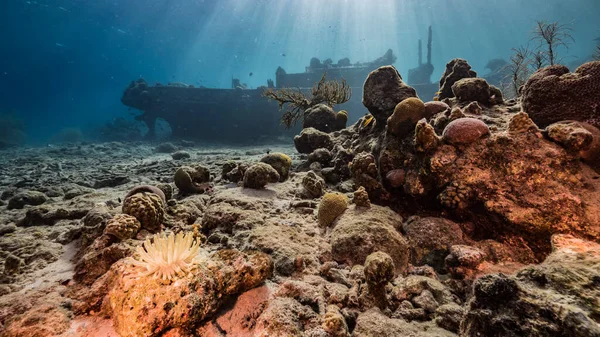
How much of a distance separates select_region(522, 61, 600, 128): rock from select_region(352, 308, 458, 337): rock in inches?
151

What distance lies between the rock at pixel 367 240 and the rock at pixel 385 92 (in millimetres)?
3246

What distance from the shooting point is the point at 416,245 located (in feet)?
11.6

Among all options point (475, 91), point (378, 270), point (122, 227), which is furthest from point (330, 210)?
point (475, 91)

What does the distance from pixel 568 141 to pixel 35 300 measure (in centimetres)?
657

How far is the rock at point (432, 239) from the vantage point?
10.9ft

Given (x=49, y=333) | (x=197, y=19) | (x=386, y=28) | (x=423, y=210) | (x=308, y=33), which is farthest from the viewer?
(x=308, y=33)

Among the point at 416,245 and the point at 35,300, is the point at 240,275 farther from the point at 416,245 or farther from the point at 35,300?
the point at 416,245

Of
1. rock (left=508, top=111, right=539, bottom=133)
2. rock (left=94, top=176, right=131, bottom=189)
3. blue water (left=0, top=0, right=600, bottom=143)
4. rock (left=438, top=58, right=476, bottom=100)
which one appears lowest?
rock (left=94, top=176, right=131, bottom=189)

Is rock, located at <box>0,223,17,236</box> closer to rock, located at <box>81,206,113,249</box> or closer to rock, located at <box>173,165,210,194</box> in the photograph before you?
rock, located at <box>81,206,113,249</box>

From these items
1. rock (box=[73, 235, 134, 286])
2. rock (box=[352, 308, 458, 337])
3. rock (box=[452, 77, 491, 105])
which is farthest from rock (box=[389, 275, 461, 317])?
rock (box=[452, 77, 491, 105])

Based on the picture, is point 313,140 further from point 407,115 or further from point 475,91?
point 475,91

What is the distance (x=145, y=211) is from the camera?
3.69 metres

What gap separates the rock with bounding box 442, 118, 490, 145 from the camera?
3551mm

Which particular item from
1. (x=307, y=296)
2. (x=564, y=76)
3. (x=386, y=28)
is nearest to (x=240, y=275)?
(x=307, y=296)
